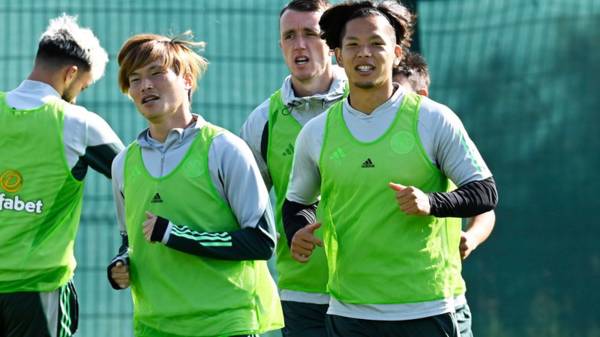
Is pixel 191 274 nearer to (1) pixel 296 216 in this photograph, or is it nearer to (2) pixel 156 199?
(2) pixel 156 199

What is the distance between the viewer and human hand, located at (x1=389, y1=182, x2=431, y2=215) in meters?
5.01

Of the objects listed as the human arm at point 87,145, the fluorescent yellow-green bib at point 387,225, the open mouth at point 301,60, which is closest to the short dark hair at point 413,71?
the open mouth at point 301,60

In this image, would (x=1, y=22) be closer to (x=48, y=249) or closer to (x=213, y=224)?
(x=48, y=249)

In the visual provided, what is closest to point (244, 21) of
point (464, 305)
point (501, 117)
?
point (501, 117)

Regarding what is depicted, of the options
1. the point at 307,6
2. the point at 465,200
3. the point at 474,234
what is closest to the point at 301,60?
the point at 307,6

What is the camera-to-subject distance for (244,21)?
887cm

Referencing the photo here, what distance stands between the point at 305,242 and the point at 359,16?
0.94m

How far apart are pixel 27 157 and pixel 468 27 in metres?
3.45

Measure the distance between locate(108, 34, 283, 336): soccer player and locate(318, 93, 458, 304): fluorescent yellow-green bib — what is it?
0.32 m

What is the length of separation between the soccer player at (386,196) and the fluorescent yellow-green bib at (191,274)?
0.87 feet

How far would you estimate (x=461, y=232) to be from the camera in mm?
5617

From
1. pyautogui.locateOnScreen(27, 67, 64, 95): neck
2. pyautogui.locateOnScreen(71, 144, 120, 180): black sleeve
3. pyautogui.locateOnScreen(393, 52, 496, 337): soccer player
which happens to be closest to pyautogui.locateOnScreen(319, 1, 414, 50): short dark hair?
pyautogui.locateOnScreen(393, 52, 496, 337): soccer player

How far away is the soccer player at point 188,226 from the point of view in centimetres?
533

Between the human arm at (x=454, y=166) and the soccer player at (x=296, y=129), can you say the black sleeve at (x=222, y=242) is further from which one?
the soccer player at (x=296, y=129)
